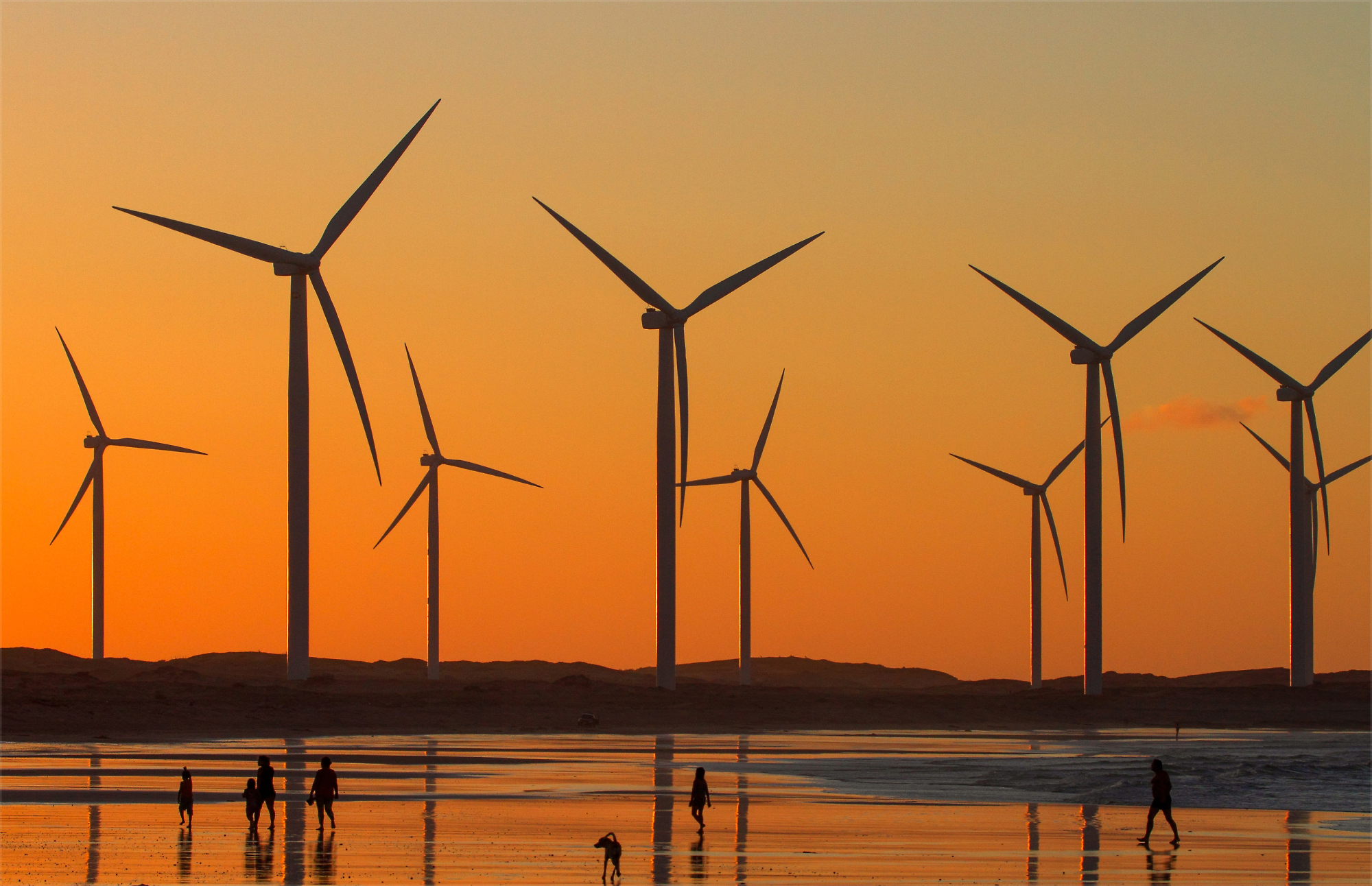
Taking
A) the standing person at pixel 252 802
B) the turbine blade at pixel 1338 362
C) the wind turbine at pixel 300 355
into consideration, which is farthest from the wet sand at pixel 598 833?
the turbine blade at pixel 1338 362

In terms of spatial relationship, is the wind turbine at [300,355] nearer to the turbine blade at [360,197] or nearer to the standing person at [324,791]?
the turbine blade at [360,197]

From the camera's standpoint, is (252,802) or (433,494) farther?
(433,494)

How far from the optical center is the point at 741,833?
37.3 metres

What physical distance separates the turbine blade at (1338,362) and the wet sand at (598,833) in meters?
66.7

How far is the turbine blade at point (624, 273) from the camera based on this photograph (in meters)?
90.9

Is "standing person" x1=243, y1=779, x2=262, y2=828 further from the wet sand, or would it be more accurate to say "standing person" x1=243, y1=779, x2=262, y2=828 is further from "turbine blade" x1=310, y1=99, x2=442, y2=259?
"turbine blade" x1=310, y1=99, x2=442, y2=259

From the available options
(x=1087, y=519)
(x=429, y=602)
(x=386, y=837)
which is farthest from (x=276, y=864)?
(x=429, y=602)

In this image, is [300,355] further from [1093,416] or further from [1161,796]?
[1161,796]

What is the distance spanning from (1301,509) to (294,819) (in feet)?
267

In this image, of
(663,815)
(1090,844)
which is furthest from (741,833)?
(1090,844)

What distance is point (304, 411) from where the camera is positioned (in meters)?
83.9

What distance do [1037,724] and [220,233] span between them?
145 feet

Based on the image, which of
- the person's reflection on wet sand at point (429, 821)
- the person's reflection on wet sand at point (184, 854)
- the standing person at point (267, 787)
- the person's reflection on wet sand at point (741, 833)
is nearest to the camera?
the person's reflection on wet sand at point (184, 854)

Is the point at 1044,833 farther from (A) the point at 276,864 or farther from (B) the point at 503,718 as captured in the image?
(B) the point at 503,718
